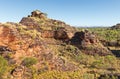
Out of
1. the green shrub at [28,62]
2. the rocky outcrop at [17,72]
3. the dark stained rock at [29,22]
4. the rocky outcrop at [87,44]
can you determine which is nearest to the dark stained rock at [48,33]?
the dark stained rock at [29,22]

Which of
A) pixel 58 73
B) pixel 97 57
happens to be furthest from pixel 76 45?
pixel 58 73

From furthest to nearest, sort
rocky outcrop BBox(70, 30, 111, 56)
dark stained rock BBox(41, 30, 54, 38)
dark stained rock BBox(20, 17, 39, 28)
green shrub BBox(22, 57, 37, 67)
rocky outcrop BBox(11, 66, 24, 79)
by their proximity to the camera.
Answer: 1. dark stained rock BBox(41, 30, 54, 38)
2. dark stained rock BBox(20, 17, 39, 28)
3. rocky outcrop BBox(70, 30, 111, 56)
4. green shrub BBox(22, 57, 37, 67)
5. rocky outcrop BBox(11, 66, 24, 79)

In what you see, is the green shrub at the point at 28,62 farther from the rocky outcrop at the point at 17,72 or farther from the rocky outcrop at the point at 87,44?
the rocky outcrop at the point at 87,44

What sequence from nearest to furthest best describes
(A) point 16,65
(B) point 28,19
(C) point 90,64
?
(A) point 16,65, (C) point 90,64, (B) point 28,19

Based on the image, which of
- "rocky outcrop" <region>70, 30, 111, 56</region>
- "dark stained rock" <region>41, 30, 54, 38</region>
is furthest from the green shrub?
"dark stained rock" <region>41, 30, 54, 38</region>

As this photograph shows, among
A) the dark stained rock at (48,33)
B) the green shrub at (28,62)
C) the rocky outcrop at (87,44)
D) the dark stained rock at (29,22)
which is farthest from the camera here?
the dark stained rock at (48,33)

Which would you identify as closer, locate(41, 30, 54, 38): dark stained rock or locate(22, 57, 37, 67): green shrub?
locate(22, 57, 37, 67): green shrub

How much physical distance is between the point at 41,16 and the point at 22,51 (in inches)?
2458

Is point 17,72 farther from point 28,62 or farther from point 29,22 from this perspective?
point 29,22

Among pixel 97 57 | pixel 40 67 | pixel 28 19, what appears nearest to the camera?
pixel 40 67

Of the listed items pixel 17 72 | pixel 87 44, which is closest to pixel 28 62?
pixel 17 72

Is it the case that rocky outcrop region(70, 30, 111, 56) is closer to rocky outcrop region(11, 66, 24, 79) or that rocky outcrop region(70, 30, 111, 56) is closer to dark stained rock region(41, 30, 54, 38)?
dark stained rock region(41, 30, 54, 38)

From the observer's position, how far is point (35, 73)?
68.5 m

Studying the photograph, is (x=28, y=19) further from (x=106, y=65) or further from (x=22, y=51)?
(x=22, y=51)
